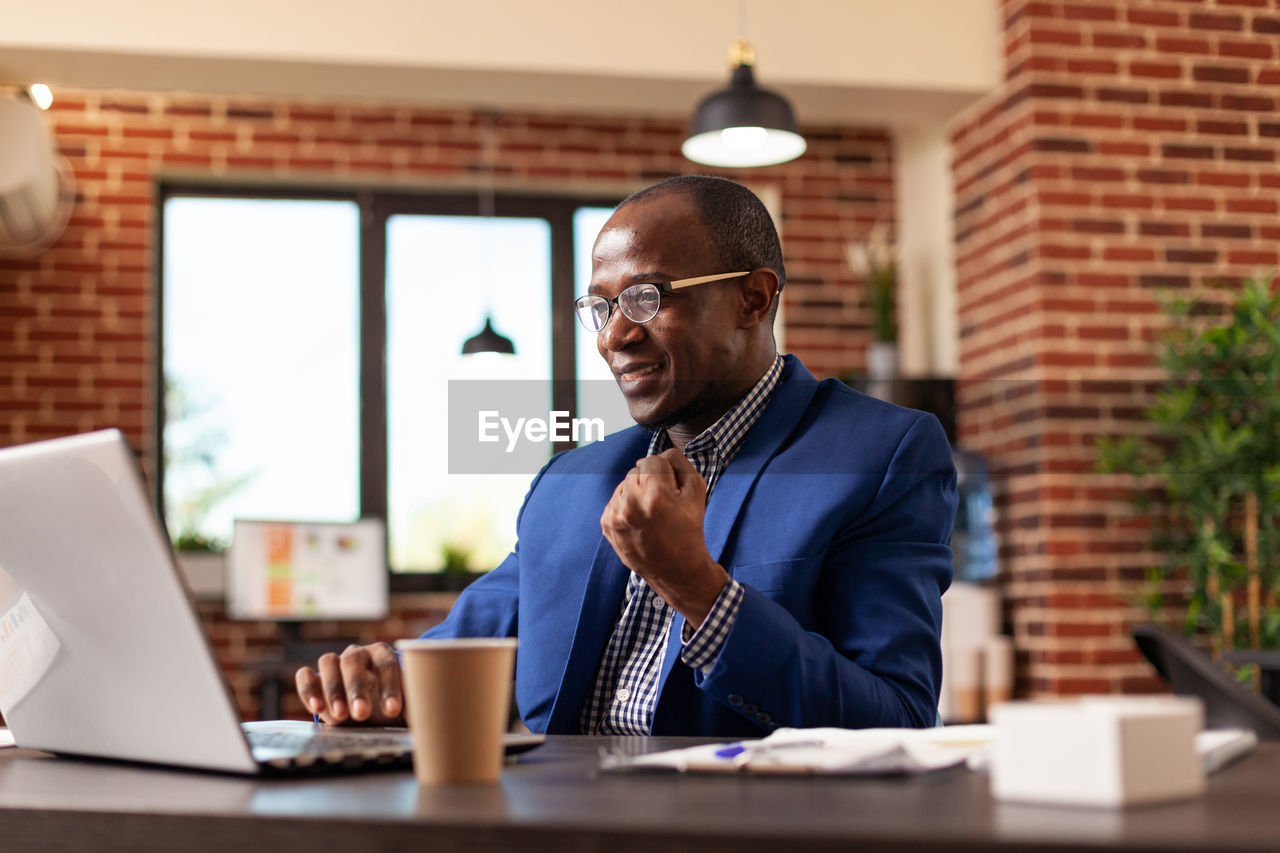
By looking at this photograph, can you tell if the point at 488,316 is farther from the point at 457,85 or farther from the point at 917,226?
the point at 917,226

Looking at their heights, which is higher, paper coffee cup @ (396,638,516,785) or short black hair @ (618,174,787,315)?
short black hair @ (618,174,787,315)

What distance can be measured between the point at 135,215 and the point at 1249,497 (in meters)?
4.27

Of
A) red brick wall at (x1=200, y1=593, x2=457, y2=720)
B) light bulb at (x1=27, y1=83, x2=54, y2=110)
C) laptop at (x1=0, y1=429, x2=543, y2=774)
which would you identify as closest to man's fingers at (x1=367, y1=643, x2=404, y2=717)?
laptop at (x1=0, y1=429, x2=543, y2=774)

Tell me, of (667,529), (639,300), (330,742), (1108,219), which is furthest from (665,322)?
(1108,219)

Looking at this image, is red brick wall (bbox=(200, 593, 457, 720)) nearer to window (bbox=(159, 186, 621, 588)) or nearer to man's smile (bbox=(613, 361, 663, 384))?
window (bbox=(159, 186, 621, 588))

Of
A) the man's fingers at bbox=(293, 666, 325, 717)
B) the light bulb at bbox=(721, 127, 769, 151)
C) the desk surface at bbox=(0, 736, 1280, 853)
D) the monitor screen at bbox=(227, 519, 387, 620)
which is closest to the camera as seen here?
the desk surface at bbox=(0, 736, 1280, 853)

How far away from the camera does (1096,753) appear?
604mm

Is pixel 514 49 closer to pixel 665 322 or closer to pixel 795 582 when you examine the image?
pixel 665 322

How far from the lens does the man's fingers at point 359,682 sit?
1116mm

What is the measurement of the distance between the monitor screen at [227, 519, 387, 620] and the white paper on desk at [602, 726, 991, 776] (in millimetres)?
4271

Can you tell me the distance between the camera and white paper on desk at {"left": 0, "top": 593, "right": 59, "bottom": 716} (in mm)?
917

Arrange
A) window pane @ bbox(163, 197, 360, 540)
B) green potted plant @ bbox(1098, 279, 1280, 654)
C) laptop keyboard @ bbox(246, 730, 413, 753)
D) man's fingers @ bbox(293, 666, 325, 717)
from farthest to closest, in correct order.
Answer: window pane @ bbox(163, 197, 360, 540)
green potted plant @ bbox(1098, 279, 1280, 654)
man's fingers @ bbox(293, 666, 325, 717)
laptop keyboard @ bbox(246, 730, 413, 753)

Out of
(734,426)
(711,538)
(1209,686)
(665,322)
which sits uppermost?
(665,322)

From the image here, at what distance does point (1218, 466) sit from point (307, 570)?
3.22m
